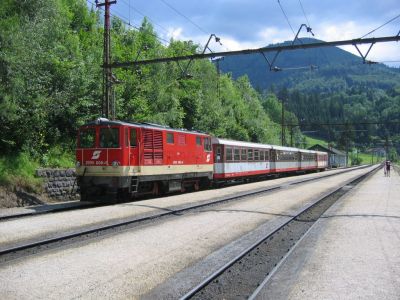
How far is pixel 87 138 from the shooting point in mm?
18516

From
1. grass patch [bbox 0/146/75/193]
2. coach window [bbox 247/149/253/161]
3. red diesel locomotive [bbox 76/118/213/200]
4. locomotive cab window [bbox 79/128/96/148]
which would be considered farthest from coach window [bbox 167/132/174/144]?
coach window [bbox 247/149/253/161]

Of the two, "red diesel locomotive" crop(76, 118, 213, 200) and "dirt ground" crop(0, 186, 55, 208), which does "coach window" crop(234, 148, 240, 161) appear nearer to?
"red diesel locomotive" crop(76, 118, 213, 200)

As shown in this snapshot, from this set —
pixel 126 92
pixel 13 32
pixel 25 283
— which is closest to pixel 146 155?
pixel 13 32

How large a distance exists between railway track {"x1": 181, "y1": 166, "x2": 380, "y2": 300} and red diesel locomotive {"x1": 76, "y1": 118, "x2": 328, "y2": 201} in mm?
7296

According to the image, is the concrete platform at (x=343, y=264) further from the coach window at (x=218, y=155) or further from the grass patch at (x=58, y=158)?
the coach window at (x=218, y=155)

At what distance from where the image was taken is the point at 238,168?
105 feet

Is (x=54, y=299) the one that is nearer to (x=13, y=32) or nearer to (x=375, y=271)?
(x=375, y=271)

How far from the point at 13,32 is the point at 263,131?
58.6 metres

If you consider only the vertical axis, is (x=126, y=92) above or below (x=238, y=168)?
above

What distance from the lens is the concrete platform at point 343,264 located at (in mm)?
6678

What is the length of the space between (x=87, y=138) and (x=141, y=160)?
2.32m

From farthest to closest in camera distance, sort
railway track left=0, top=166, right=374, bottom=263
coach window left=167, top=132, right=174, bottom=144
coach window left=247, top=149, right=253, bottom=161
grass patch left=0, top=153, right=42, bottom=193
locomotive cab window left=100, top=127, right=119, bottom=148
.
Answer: coach window left=247, top=149, right=253, bottom=161 < coach window left=167, top=132, right=174, bottom=144 < grass patch left=0, top=153, right=42, bottom=193 < locomotive cab window left=100, top=127, right=119, bottom=148 < railway track left=0, top=166, right=374, bottom=263

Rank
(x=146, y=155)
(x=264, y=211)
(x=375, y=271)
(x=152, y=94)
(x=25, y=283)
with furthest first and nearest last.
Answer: (x=152, y=94) < (x=146, y=155) < (x=264, y=211) < (x=375, y=271) < (x=25, y=283)

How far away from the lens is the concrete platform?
6.68m
